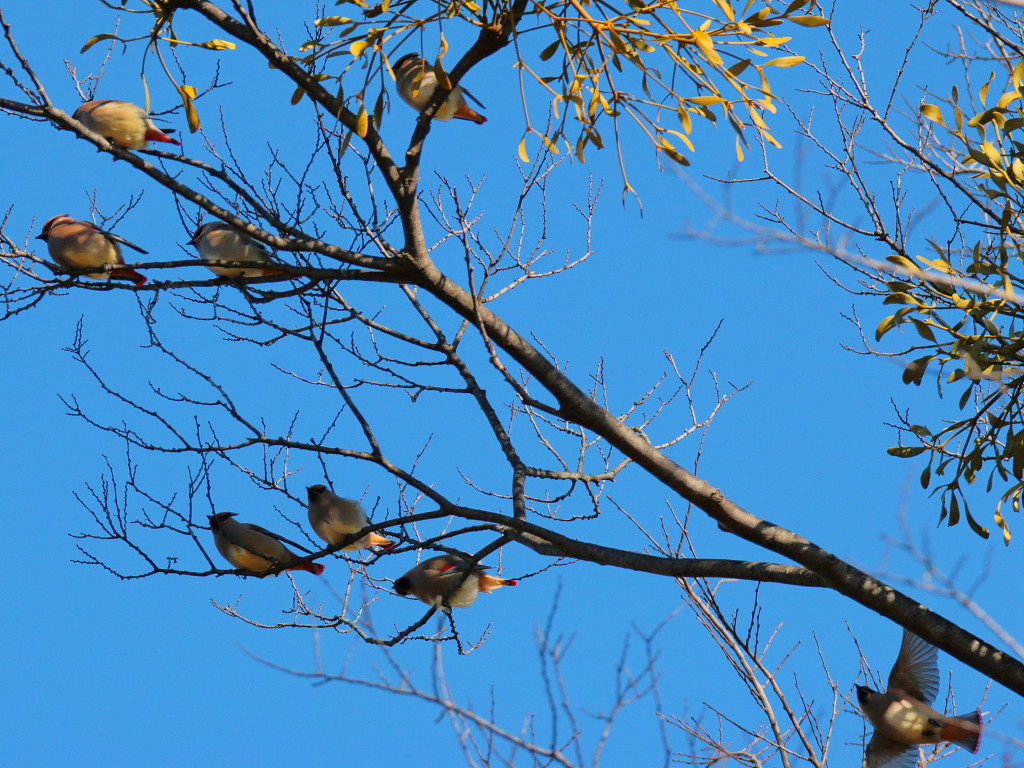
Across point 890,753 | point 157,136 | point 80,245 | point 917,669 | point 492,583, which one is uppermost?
point 157,136

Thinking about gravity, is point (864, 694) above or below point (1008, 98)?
below

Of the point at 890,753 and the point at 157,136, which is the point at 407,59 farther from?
the point at 890,753

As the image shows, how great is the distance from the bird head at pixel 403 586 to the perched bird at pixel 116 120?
2055 mm

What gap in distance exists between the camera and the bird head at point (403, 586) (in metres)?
4.77

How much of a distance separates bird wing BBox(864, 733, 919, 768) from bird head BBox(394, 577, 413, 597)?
1.91 meters

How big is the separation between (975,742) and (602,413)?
205 centimetres

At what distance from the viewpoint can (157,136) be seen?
15.5 ft

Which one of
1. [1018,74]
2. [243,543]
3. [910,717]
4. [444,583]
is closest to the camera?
[1018,74]

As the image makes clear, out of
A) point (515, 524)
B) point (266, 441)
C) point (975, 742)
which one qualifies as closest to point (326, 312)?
point (266, 441)

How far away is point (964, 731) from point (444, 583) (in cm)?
200

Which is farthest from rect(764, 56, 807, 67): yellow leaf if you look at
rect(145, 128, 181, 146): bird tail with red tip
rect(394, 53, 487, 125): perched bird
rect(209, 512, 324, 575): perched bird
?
rect(209, 512, 324, 575): perched bird

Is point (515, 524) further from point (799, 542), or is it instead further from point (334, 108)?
point (334, 108)

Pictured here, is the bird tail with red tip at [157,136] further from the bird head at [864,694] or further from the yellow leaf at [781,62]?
the bird head at [864,694]

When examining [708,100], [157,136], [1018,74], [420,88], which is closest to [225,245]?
[157,136]
